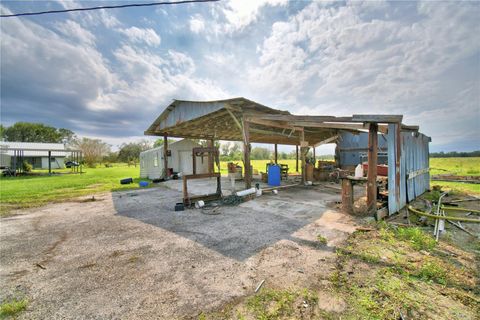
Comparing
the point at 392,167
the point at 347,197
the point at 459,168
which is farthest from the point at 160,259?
the point at 459,168

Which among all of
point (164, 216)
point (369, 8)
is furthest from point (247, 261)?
point (369, 8)

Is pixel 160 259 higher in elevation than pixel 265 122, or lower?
lower

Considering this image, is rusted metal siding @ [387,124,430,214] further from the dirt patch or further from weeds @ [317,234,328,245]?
weeds @ [317,234,328,245]

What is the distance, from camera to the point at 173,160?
14.7 m

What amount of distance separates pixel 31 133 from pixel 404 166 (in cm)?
6936

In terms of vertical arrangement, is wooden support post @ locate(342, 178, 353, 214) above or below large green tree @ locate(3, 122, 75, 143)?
below

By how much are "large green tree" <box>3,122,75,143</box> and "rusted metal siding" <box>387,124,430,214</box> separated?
222 feet

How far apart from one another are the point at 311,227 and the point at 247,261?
193 centimetres

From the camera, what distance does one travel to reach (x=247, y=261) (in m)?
2.85

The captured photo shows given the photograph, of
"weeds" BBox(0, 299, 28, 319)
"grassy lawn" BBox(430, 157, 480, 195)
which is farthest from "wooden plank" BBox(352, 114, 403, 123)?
"grassy lawn" BBox(430, 157, 480, 195)

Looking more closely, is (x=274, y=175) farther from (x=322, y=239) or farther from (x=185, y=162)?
(x=185, y=162)

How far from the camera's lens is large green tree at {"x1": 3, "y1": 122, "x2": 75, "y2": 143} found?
44906 mm

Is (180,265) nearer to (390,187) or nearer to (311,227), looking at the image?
(311,227)

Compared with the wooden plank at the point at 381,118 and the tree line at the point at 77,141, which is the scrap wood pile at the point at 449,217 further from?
the tree line at the point at 77,141
